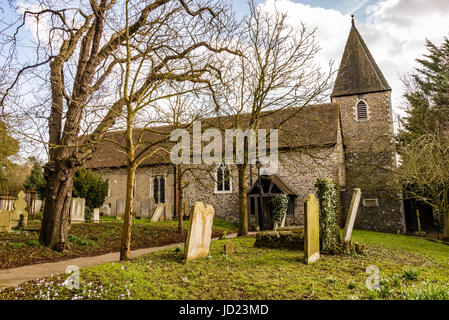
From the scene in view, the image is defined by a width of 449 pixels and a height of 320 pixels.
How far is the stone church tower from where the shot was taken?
22609 mm

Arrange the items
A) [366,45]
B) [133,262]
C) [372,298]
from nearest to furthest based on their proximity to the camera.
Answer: [372,298] < [133,262] < [366,45]

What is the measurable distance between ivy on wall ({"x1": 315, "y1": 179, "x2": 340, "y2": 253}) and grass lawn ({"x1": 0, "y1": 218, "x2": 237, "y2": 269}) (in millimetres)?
6006

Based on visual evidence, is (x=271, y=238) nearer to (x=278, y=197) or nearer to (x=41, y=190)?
(x=278, y=197)

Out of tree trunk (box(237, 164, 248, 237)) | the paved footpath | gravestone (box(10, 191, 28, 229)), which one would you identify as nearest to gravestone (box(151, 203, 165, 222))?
gravestone (box(10, 191, 28, 229))

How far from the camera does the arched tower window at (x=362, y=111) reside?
84.3ft

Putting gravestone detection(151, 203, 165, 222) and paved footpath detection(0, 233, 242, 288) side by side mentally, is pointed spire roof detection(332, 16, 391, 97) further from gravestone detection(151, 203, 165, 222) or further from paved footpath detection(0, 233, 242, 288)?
paved footpath detection(0, 233, 242, 288)

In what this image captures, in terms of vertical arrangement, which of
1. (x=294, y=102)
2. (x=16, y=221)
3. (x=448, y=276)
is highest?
(x=294, y=102)

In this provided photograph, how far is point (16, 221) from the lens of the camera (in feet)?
40.6

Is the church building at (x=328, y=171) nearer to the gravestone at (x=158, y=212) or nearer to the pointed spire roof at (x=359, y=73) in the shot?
the pointed spire roof at (x=359, y=73)

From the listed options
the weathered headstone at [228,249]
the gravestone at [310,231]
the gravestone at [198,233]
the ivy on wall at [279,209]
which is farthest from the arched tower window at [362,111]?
the gravestone at [198,233]

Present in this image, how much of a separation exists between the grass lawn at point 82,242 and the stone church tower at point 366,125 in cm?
Result: 1353

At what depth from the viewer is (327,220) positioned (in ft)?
27.0
